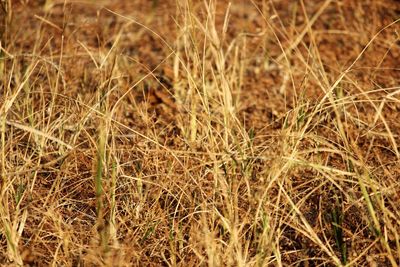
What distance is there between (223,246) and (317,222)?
0.78ft

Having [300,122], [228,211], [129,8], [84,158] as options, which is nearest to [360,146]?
[300,122]

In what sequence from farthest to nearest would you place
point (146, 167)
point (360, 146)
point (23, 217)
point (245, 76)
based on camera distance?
1. point (245, 76)
2. point (360, 146)
3. point (146, 167)
4. point (23, 217)

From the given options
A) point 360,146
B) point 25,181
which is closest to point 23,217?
point 25,181

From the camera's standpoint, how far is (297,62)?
2621 millimetres

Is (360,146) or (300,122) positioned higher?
(300,122)

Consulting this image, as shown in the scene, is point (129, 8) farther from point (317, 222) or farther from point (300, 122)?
point (317, 222)

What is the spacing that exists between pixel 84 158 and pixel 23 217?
35 centimetres

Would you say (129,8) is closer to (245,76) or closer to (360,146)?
(245,76)

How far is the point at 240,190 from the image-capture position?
180 centimetres

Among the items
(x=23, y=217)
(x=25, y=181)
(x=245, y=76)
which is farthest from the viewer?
(x=245, y=76)

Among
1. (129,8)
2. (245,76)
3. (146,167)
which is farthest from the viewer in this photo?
(129,8)

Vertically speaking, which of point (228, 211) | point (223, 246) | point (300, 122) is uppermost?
point (300, 122)

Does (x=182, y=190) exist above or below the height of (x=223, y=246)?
above

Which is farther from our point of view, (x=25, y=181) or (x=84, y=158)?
(x=84, y=158)
